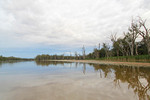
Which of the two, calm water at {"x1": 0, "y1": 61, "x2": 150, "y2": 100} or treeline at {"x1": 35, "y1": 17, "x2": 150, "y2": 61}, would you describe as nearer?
calm water at {"x1": 0, "y1": 61, "x2": 150, "y2": 100}

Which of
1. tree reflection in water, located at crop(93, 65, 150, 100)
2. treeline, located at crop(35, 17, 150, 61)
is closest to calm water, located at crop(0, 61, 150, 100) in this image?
tree reflection in water, located at crop(93, 65, 150, 100)

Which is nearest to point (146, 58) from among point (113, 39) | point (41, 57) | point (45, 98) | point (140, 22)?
point (140, 22)

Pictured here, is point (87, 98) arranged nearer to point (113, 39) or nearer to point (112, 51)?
point (113, 39)

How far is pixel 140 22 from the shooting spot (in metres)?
22.0

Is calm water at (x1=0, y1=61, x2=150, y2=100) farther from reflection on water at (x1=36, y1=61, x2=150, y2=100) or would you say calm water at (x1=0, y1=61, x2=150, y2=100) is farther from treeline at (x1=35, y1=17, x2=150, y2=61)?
treeline at (x1=35, y1=17, x2=150, y2=61)

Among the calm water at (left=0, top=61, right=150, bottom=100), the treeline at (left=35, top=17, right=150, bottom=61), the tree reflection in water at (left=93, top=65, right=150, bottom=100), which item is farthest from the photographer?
the treeline at (left=35, top=17, right=150, bottom=61)

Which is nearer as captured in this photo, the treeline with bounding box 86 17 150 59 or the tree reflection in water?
the tree reflection in water

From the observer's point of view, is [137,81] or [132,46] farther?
[132,46]

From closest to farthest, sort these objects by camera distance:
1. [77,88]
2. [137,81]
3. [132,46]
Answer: [77,88] < [137,81] < [132,46]

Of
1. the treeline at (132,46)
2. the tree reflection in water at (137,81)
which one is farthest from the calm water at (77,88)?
the treeline at (132,46)

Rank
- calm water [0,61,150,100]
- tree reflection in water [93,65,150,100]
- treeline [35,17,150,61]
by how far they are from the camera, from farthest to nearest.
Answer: treeline [35,17,150,61]
tree reflection in water [93,65,150,100]
calm water [0,61,150,100]

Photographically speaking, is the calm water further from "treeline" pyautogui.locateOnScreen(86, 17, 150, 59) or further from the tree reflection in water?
"treeline" pyautogui.locateOnScreen(86, 17, 150, 59)

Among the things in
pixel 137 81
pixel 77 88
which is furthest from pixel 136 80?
pixel 77 88

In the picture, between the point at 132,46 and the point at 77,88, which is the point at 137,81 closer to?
the point at 77,88
